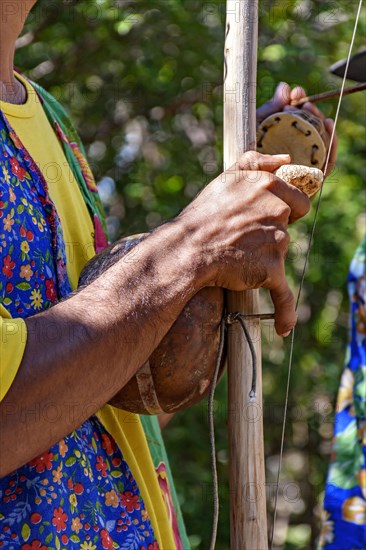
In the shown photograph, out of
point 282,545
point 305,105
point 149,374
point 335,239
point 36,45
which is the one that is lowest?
point 282,545

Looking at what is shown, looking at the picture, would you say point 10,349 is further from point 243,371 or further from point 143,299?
point 243,371

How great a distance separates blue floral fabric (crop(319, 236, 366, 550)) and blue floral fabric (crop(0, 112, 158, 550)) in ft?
5.40

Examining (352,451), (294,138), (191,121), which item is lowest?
(352,451)

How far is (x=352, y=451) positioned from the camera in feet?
10.7

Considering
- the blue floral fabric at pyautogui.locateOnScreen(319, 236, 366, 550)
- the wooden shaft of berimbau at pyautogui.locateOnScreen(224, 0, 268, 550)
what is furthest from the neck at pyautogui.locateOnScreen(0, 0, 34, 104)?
the blue floral fabric at pyautogui.locateOnScreen(319, 236, 366, 550)

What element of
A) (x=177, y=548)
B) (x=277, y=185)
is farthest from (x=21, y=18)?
(x=177, y=548)

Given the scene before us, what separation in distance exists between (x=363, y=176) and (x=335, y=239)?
0.35 m

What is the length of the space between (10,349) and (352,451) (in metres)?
2.22

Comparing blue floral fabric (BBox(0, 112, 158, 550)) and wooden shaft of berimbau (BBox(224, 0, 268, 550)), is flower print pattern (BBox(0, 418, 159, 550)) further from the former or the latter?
wooden shaft of berimbau (BBox(224, 0, 268, 550))

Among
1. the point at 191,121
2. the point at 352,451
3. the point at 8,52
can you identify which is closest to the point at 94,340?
the point at 8,52

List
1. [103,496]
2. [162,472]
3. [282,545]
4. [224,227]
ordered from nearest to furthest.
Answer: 1. [224,227]
2. [103,496]
3. [162,472]
4. [282,545]

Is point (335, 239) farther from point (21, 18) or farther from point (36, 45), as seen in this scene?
point (21, 18)

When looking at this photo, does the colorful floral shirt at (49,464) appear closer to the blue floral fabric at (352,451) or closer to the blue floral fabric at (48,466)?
the blue floral fabric at (48,466)

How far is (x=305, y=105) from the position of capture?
1.99 metres
